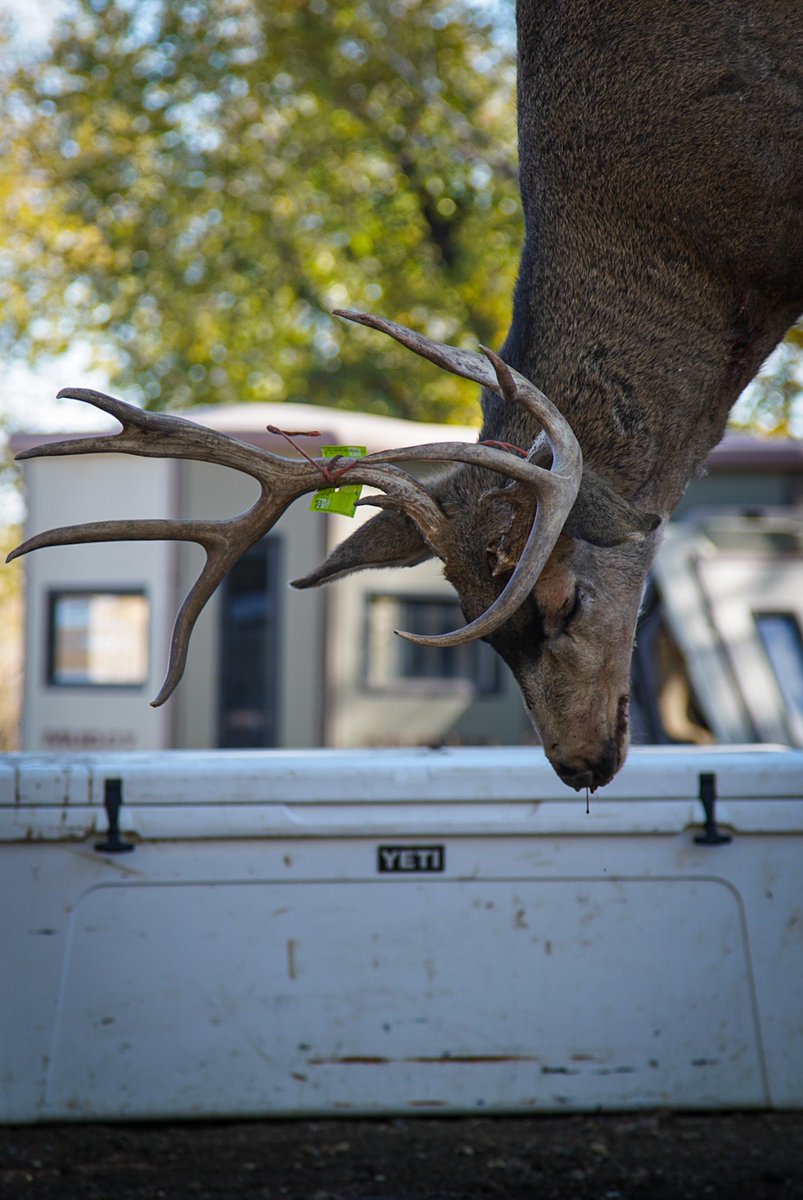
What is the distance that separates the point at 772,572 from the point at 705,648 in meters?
0.83

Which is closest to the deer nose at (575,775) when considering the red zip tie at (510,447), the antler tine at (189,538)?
the red zip tie at (510,447)

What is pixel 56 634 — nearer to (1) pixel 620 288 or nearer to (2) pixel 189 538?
(2) pixel 189 538

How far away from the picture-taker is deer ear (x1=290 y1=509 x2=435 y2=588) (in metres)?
3.97

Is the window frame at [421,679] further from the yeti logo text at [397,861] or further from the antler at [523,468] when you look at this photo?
the antler at [523,468]

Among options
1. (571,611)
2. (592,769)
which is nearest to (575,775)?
(592,769)

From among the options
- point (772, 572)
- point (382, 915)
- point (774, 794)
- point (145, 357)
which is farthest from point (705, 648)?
point (145, 357)

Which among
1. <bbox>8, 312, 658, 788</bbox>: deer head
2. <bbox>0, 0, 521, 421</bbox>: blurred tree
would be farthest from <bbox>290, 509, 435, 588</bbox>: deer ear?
<bbox>0, 0, 521, 421</bbox>: blurred tree

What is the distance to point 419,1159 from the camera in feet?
13.8

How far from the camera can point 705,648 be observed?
754cm

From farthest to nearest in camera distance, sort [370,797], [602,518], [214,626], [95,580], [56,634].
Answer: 1. [56,634]
2. [95,580]
3. [214,626]
4. [370,797]
5. [602,518]

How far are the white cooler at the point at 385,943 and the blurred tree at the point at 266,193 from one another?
43.5 ft

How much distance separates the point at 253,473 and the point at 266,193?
15192 millimetres

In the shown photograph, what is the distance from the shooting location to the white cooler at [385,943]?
419cm

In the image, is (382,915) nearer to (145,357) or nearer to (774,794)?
(774,794)
